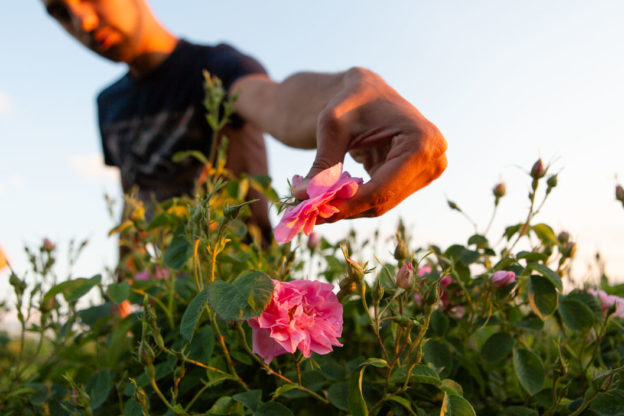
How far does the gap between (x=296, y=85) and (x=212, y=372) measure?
0.85m

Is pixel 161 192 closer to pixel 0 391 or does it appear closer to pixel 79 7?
pixel 79 7

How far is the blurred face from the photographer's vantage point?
2.02 meters

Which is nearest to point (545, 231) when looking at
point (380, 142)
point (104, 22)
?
point (380, 142)

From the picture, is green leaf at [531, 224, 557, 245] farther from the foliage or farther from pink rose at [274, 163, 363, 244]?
pink rose at [274, 163, 363, 244]

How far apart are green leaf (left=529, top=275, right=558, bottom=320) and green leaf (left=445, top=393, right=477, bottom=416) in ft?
0.92

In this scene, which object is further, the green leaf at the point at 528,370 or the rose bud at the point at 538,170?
the rose bud at the point at 538,170

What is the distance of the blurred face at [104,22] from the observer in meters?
2.02

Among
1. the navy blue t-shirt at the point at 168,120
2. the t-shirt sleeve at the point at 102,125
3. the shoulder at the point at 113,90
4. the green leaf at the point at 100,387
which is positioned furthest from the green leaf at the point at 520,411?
the t-shirt sleeve at the point at 102,125

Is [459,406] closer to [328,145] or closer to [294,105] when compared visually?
[328,145]

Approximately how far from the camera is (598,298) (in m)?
0.93

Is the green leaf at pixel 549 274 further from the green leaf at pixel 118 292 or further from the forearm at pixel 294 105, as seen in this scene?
the green leaf at pixel 118 292

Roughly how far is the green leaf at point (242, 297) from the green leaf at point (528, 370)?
0.46 metres

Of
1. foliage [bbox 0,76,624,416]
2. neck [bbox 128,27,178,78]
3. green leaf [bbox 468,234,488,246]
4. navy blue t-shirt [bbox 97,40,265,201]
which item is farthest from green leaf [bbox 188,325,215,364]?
neck [bbox 128,27,178,78]

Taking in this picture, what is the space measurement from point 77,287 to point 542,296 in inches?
33.6
